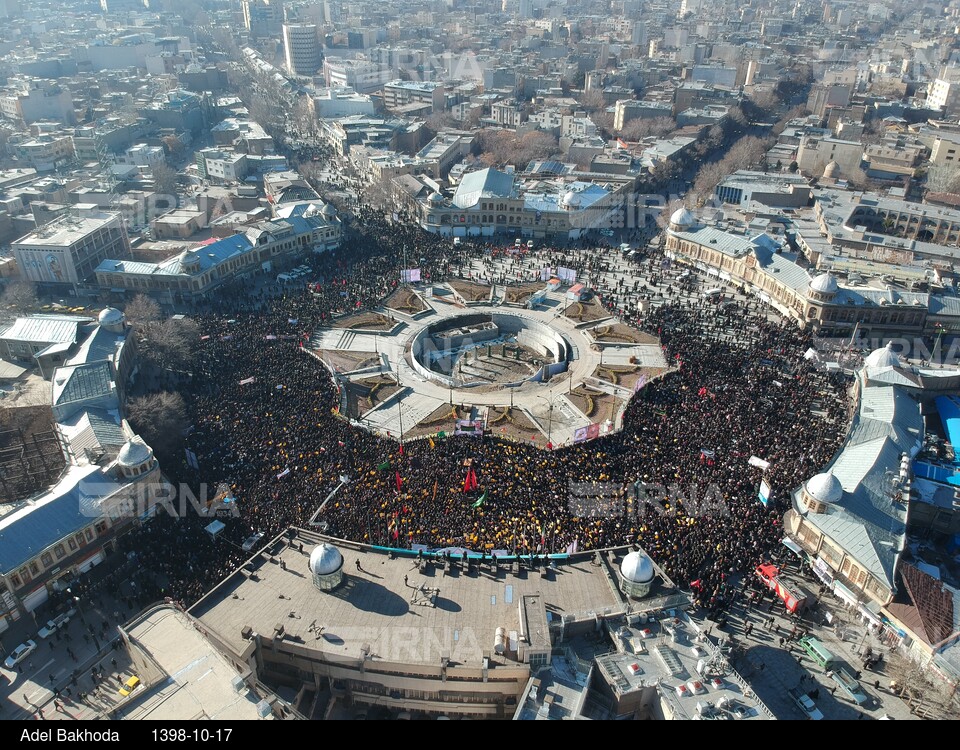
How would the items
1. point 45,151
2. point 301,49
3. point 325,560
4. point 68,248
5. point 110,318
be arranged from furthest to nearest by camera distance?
point 301,49 → point 45,151 → point 68,248 → point 110,318 → point 325,560

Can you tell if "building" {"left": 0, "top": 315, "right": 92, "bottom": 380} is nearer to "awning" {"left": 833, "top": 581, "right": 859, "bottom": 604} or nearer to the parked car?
the parked car

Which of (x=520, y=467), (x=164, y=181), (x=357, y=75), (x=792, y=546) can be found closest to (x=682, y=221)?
(x=520, y=467)

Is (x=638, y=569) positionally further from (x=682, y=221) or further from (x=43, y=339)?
(x=682, y=221)

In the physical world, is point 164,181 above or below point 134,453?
above

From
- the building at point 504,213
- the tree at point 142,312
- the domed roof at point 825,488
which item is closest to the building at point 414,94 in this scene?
the building at point 504,213

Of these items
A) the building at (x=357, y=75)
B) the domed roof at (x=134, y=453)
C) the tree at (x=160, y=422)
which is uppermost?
the building at (x=357, y=75)
